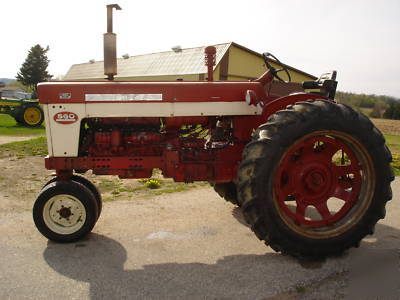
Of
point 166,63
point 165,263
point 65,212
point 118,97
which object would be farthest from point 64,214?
point 166,63

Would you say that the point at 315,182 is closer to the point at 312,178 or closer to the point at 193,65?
the point at 312,178

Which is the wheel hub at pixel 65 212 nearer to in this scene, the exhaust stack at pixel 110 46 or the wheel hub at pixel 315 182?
the exhaust stack at pixel 110 46

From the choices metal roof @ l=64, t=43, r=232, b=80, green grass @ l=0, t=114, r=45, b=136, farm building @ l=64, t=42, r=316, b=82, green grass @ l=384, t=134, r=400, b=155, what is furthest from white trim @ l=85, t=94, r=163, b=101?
metal roof @ l=64, t=43, r=232, b=80

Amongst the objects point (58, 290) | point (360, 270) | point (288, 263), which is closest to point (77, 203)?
point (58, 290)

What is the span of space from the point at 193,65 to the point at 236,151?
1851 cm

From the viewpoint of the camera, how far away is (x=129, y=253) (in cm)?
316

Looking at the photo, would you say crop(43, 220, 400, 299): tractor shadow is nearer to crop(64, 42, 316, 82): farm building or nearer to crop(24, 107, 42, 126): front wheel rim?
crop(64, 42, 316, 82): farm building

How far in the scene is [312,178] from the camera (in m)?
3.24

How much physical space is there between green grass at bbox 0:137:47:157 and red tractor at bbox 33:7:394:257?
467 cm

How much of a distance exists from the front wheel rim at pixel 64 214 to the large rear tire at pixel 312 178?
1.56 meters

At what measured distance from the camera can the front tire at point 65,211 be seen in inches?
130

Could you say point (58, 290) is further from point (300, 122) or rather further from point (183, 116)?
point (300, 122)

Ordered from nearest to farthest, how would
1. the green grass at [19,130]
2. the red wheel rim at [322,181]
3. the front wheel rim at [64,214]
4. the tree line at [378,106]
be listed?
the red wheel rim at [322,181] → the front wheel rim at [64,214] → the green grass at [19,130] → the tree line at [378,106]

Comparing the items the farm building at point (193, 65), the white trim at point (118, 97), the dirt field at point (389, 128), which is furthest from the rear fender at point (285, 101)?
the dirt field at point (389, 128)
